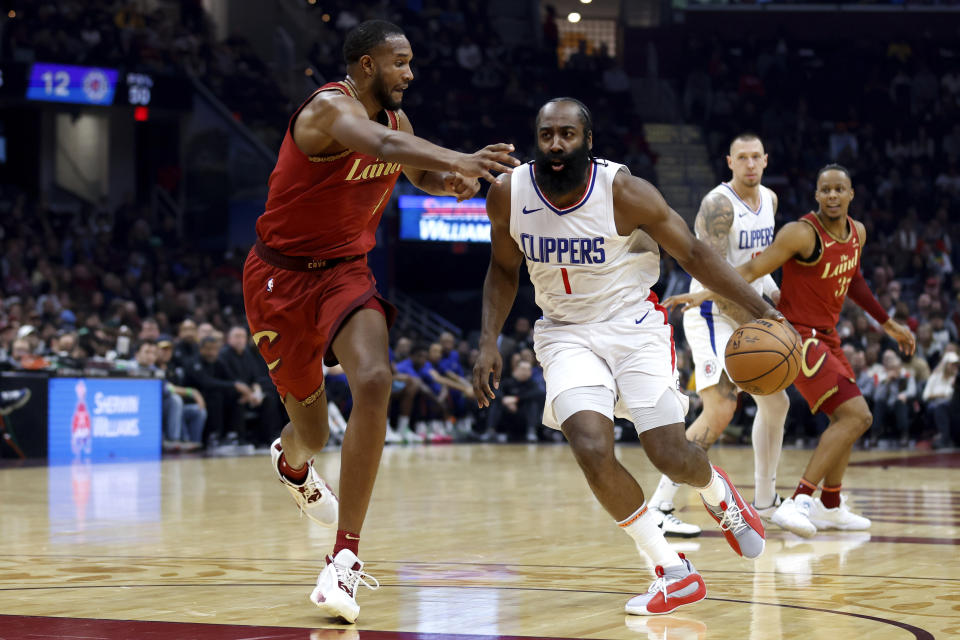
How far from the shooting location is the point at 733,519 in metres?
5.05

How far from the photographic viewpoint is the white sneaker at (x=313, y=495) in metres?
5.78

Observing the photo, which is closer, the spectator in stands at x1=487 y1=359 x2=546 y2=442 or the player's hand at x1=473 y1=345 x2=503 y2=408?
the player's hand at x1=473 y1=345 x2=503 y2=408

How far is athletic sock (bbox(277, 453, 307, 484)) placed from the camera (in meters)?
5.73

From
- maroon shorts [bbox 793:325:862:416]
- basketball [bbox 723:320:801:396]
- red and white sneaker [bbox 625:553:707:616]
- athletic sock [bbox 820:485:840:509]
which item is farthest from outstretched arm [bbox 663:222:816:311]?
red and white sneaker [bbox 625:553:707:616]

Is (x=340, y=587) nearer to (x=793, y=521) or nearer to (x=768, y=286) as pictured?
(x=793, y=521)

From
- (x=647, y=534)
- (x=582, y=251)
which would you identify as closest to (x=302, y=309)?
(x=582, y=251)

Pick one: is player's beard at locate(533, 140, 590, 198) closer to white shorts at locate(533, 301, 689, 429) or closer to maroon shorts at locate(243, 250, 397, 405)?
white shorts at locate(533, 301, 689, 429)

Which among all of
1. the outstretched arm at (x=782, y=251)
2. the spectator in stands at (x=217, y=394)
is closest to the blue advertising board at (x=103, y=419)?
the spectator in stands at (x=217, y=394)

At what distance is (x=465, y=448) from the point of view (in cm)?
1627

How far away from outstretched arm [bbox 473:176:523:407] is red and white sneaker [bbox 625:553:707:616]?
0.92 metres

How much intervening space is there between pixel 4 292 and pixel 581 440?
16485mm

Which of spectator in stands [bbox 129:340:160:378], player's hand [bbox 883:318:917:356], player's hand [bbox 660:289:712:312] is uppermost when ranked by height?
player's hand [bbox 660:289:712:312]

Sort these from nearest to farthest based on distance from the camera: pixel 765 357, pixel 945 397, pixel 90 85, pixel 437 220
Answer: pixel 765 357, pixel 945 397, pixel 90 85, pixel 437 220

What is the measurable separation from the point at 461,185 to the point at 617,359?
100 cm
